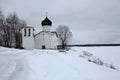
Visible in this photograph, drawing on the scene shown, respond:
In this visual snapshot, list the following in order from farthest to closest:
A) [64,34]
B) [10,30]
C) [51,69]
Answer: [64,34] → [10,30] → [51,69]

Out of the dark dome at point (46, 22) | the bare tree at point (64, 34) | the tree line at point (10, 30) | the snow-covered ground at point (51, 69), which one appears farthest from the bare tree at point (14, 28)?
the snow-covered ground at point (51, 69)

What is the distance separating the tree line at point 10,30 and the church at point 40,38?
196 centimetres

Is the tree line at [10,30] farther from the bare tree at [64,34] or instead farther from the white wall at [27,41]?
the bare tree at [64,34]

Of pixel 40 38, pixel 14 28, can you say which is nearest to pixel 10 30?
pixel 14 28

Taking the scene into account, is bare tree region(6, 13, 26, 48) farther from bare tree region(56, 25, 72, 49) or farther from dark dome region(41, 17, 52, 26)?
bare tree region(56, 25, 72, 49)

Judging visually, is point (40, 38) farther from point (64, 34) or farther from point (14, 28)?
point (64, 34)

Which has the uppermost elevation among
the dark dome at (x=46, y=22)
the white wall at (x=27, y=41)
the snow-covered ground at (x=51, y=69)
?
the dark dome at (x=46, y=22)

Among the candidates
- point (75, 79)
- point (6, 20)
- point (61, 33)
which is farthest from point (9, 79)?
point (61, 33)

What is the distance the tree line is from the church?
1962mm

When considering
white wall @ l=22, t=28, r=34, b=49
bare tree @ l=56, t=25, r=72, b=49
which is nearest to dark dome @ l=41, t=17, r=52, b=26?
white wall @ l=22, t=28, r=34, b=49

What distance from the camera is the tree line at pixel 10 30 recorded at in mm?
47469

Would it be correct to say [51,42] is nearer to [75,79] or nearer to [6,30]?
[6,30]

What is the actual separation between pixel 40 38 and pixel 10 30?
854 centimetres

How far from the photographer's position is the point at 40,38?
51312 millimetres
